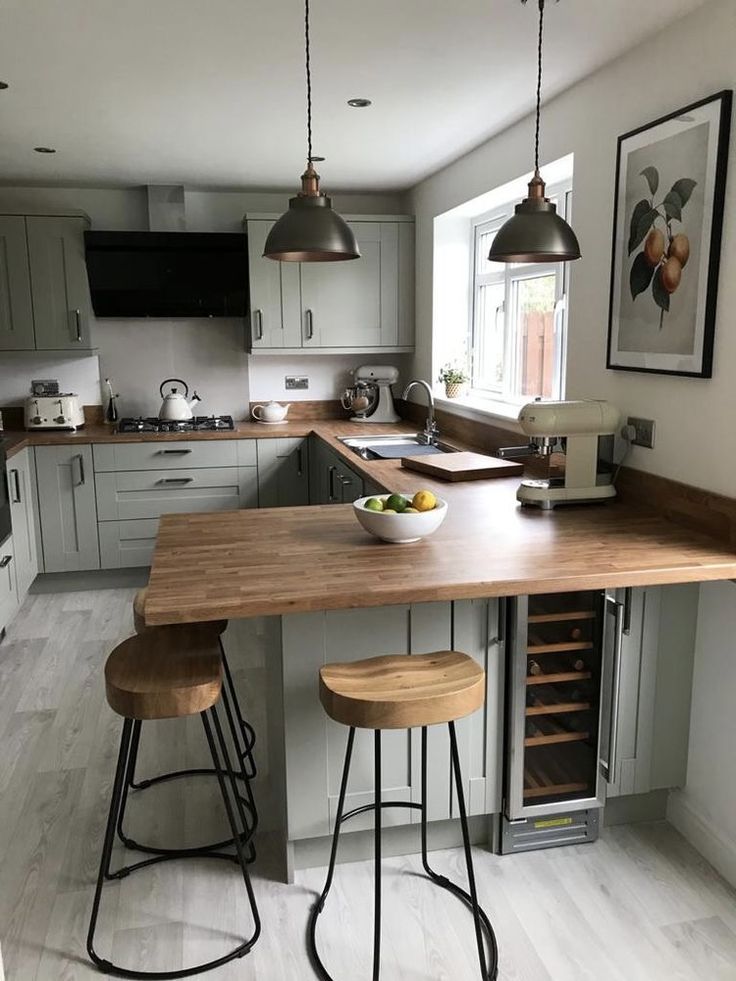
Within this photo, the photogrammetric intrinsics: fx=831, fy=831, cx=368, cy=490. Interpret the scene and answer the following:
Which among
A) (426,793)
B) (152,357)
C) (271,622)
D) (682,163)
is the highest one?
(682,163)

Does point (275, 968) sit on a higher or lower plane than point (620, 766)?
lower

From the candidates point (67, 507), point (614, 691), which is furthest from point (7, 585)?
point (614, 691)

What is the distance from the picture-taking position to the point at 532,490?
269 cm

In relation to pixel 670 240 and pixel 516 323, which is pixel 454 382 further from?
pixel 670 240

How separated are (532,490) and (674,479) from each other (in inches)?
17.0

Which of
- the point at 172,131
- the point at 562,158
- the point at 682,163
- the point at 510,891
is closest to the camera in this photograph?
the point at 510,891

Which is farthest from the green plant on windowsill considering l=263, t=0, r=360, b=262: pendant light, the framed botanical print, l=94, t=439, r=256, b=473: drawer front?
l=263, t=0, r=360, b=262: pendant light

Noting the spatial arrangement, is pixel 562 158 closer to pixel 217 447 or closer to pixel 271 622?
pixel 271 622

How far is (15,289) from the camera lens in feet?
15.4

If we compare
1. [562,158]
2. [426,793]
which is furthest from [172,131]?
[426,793]

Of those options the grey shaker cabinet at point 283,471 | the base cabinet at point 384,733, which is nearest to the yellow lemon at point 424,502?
the base cabinet at point 384,733

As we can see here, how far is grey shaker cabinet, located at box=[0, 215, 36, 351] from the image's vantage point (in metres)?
4.63

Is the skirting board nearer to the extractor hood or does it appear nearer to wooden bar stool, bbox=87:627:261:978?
wooden bar stool, bbox=87:627:261:978

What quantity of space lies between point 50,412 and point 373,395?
76.6 inches
